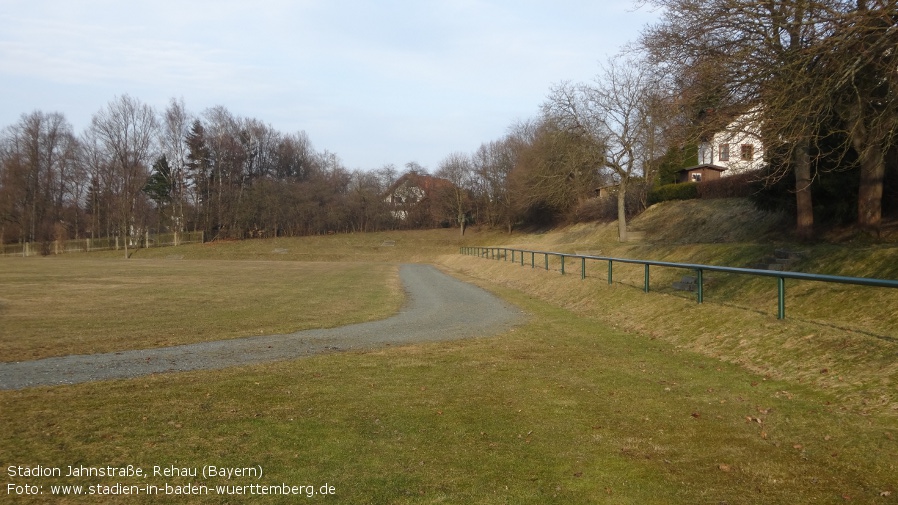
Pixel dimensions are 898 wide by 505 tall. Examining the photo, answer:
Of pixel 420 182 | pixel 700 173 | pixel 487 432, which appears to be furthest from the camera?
pixel 420 182

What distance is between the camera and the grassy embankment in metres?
4.84

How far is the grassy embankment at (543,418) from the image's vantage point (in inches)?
190

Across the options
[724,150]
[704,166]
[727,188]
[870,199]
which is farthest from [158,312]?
[704,166]

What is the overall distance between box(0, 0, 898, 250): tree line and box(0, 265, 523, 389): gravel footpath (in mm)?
7213

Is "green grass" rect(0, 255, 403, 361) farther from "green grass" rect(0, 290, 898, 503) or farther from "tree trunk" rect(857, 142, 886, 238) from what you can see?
"tree trunk" rect(857, 142, 886, 238)

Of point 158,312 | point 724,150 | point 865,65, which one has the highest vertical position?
point 865,65

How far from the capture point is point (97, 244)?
8175 cm

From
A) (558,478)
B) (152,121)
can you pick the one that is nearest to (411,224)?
(152,121)

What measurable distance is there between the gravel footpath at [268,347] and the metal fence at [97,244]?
73619mm

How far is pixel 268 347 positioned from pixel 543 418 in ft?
21.8

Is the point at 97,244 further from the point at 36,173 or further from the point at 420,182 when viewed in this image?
the point at 420,182

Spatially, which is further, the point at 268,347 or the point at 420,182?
the point at 420,182

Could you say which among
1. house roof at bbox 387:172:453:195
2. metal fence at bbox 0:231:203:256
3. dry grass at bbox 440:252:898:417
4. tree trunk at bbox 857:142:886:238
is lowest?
dry grass at bbox 440:252:898:417

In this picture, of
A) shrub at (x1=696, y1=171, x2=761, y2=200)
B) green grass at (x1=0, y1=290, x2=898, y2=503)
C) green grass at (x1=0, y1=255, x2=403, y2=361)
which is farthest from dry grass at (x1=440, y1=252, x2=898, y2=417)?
shrub at (x1=696, y1=171, x2=761, y2=200)
